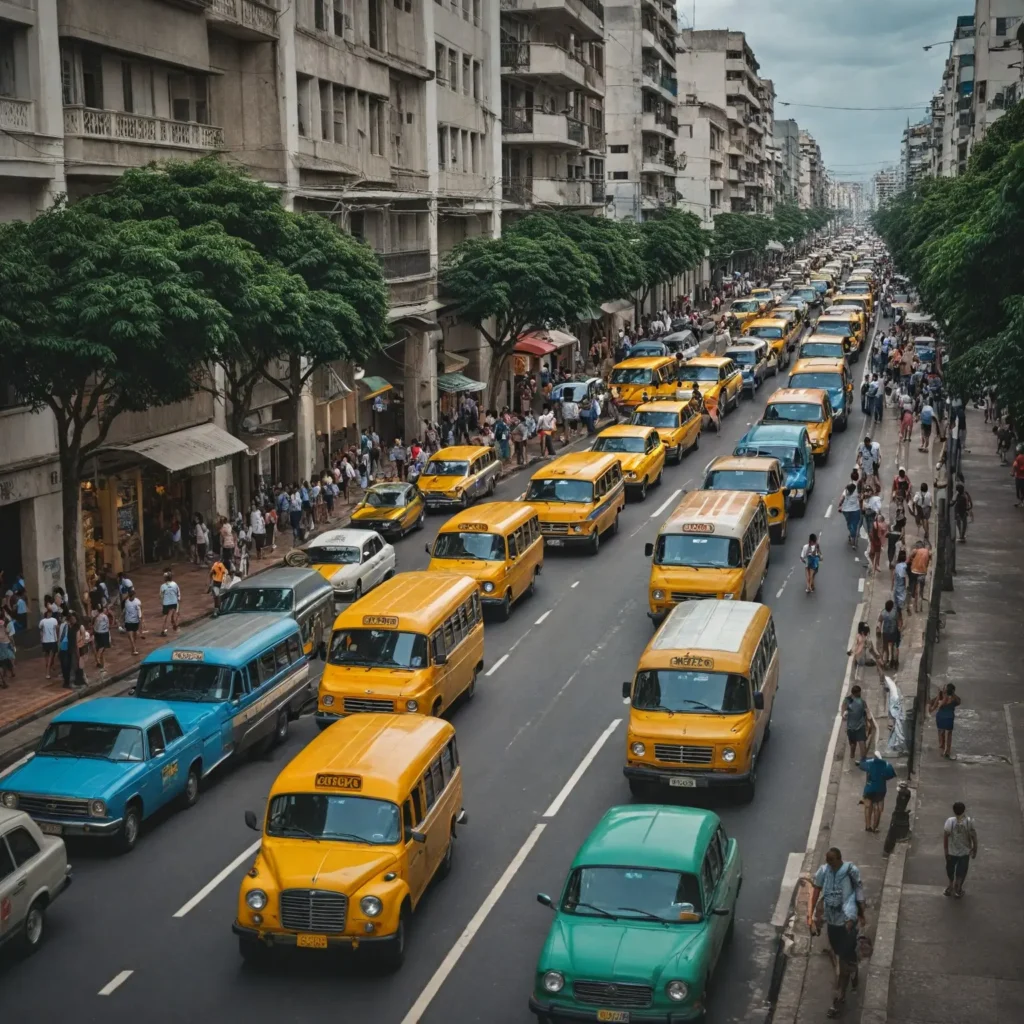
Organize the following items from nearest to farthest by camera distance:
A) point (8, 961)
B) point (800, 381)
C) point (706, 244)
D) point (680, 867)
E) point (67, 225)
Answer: point (680, 867)
point (8, 961)
point (67, 225)
point (800, 381)
point (706, 244)

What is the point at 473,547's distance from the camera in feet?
101

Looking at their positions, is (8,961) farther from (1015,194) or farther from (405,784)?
(1015,194)

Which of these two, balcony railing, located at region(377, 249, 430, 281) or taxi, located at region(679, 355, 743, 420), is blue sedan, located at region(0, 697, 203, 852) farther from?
taxi, located at region(679, 355, 743, 420)

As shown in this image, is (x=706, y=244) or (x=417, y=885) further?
(x=706, y=244)

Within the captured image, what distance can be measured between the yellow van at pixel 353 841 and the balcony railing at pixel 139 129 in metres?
20.2

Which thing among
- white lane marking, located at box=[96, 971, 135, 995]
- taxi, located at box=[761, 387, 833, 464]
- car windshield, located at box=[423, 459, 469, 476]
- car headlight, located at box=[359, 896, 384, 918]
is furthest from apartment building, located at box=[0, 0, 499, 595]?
car headlight, located at box=[359, 896, 384, 918]

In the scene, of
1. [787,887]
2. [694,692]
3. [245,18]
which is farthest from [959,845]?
[245,18]

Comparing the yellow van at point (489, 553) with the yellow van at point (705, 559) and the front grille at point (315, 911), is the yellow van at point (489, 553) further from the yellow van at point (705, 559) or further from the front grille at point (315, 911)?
the front grille at point (315, 911)

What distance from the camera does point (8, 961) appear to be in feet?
52.9

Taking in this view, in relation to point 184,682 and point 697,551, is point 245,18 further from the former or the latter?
point 184,682

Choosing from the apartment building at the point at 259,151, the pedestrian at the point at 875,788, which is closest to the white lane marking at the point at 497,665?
the pedestrian at the point at 875,788

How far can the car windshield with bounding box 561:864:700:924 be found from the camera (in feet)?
47.2

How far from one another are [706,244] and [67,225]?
262 ft

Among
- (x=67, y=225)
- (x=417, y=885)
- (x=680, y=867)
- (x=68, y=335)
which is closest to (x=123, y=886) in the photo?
(x=417, y=885)
